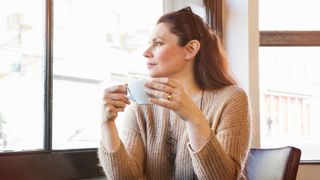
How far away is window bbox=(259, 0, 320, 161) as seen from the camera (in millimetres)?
2598

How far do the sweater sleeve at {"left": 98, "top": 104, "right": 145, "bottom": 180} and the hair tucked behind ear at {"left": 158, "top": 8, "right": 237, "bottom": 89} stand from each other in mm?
269

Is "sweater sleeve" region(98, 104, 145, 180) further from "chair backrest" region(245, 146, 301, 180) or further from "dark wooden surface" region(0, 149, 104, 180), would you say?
"chair backrest" region(245, 146, 301, 180)

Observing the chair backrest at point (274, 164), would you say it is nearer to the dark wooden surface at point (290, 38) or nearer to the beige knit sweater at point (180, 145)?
the beige knit sweater at point (180, 145)

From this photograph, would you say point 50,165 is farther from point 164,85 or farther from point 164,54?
point 164,85

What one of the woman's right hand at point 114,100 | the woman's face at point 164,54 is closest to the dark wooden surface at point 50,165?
the woman's right hand at point 114,100

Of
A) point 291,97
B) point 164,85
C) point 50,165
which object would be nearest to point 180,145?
point 164,85

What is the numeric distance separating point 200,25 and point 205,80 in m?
0.18

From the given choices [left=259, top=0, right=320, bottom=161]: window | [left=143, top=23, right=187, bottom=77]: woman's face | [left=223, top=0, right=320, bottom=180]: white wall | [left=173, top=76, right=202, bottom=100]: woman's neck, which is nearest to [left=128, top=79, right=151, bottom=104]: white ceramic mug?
[left=143, top=23, right=187, bottom=77]: woman's face

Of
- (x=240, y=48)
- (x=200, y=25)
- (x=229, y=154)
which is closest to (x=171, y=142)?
(x=229, y=154)

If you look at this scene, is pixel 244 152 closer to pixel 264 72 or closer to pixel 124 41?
pixel 124 41

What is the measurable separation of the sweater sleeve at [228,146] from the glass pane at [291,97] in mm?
1338

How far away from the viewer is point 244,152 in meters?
1.25

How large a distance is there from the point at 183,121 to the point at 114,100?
0.26 m

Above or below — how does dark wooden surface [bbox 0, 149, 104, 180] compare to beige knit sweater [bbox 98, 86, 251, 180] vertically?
below
